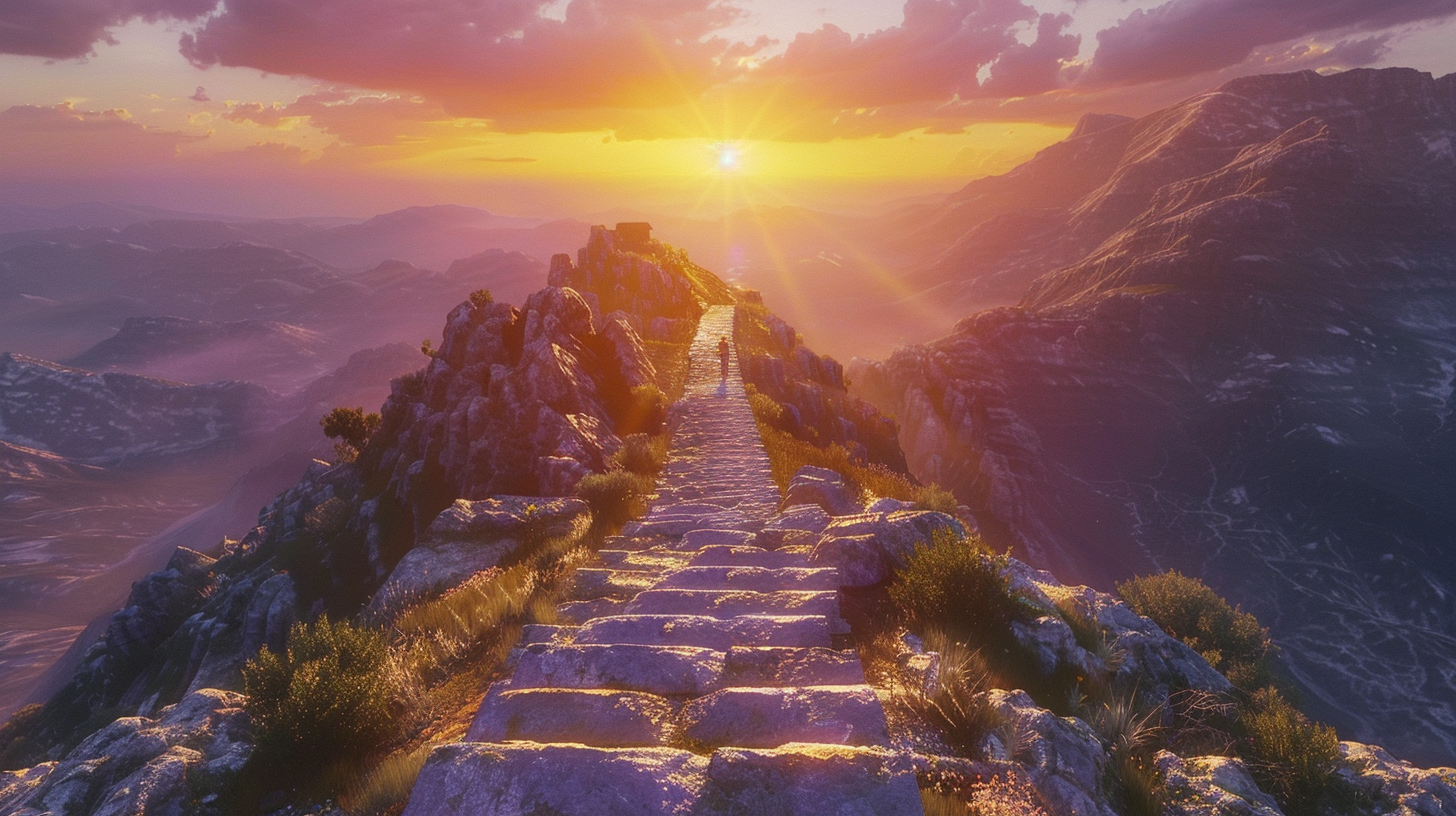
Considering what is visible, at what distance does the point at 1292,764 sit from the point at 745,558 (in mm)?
6928

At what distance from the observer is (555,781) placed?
4.07 m

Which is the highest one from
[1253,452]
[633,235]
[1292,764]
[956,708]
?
[633,235]

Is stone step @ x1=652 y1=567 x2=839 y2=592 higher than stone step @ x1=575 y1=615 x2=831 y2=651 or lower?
lower

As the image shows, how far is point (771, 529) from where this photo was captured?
11.7 metres

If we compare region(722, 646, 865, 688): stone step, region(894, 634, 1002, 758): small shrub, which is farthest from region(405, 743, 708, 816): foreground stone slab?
region(894, 634, 1002, 758): small shrub

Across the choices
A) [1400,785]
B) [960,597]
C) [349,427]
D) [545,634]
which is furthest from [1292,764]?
[349,427]

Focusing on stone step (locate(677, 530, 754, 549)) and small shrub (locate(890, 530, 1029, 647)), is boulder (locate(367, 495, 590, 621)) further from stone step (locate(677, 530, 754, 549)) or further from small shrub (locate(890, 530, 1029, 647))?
small shrub (locate(890, 530, 1029, 647))

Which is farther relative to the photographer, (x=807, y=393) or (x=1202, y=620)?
(x=807, y=393)

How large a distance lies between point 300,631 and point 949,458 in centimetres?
13836

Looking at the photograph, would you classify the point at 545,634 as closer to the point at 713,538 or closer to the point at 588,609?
the point at 588,609

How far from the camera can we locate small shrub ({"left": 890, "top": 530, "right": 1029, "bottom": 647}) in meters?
7.60

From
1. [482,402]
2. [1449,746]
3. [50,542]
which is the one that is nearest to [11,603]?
[50,542]

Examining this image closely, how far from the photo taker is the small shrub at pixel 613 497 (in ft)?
46.8

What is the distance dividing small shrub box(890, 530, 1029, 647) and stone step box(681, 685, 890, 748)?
2711 millimetres
